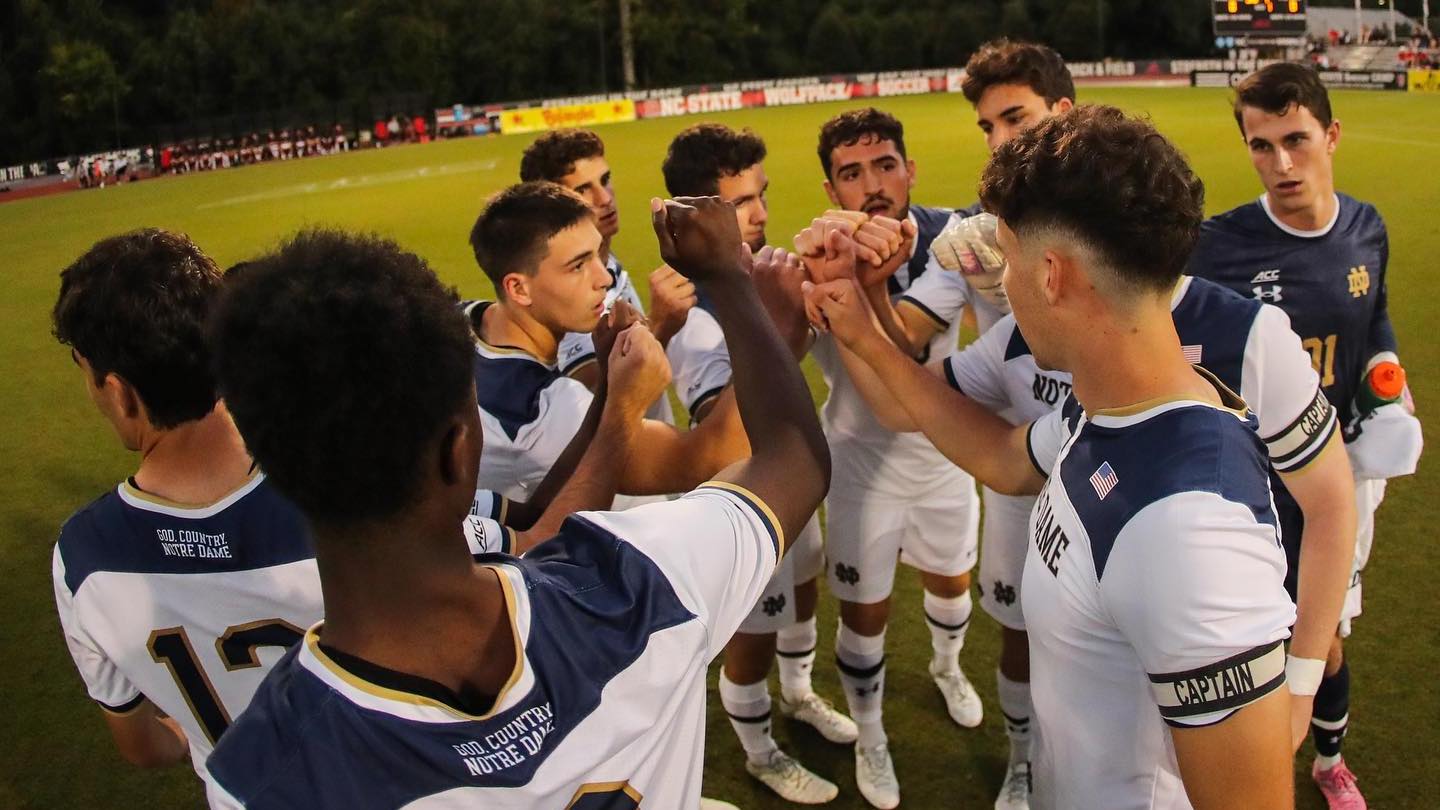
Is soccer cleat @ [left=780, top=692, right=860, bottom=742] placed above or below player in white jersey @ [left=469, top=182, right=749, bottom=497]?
below

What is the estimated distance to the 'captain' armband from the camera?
273cm

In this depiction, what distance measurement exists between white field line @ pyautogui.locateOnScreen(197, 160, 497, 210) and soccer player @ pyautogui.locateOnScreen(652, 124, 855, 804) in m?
20.5

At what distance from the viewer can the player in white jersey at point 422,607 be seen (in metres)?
1.47

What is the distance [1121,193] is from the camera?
6.69 ft

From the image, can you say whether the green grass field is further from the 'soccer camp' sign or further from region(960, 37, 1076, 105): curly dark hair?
the 'soccer camp' sign

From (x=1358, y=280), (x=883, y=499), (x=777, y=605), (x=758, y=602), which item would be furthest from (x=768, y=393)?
(x=1358, y=280)

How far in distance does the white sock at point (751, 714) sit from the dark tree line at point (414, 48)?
131 feet

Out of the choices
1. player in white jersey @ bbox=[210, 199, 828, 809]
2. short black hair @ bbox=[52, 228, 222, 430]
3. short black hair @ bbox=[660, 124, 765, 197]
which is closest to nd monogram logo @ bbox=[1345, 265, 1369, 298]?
short black hair @ bbox=[660, 124, 765, 197]

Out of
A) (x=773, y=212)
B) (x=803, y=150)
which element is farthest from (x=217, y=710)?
(x=803, y=150)

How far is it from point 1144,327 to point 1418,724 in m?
3.27

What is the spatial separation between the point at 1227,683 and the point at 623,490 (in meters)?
1.69

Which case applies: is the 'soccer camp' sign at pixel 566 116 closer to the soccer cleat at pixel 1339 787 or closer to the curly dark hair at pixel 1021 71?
the curly dark hair at pixel 1021 71

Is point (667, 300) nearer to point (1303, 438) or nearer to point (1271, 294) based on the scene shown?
point (1303, 438)

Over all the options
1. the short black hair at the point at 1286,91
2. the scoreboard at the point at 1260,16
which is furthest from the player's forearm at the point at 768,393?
the scoreboard at the point at 1260,16
